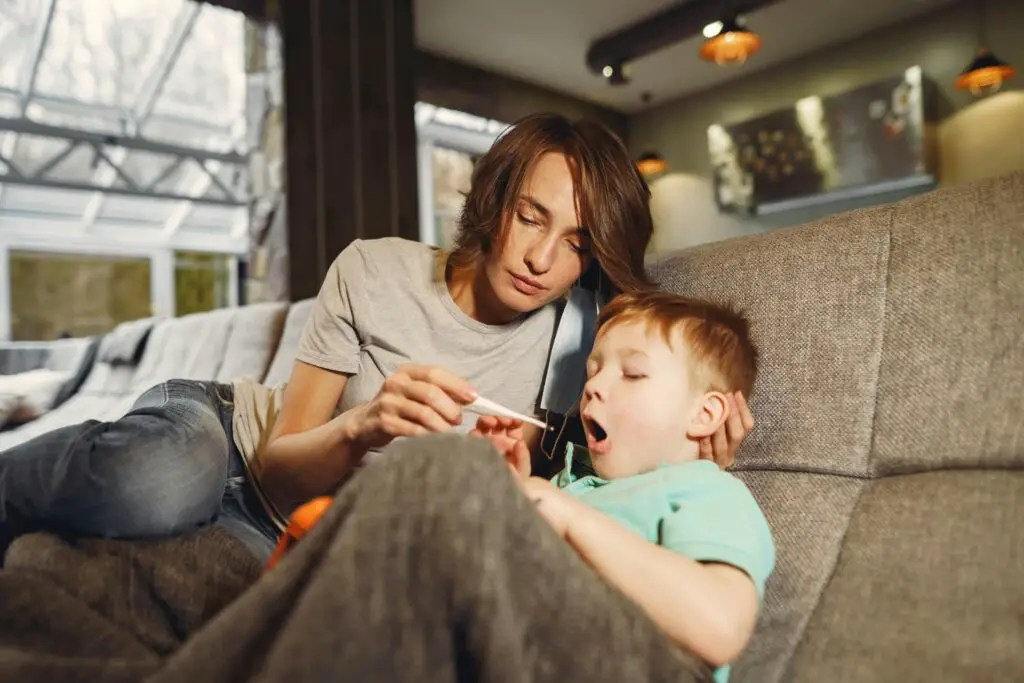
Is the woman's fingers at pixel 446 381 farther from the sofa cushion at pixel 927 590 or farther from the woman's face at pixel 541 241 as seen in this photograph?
the sofa cushion at pixel 927 590

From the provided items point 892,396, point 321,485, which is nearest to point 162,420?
point 321,485

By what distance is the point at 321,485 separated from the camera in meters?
1.19

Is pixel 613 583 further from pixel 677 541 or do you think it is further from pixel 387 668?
pixel 387 668

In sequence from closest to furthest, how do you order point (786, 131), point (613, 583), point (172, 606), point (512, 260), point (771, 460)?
point (613, 583) → point (172, 606) → point (771, 460) → point (512, 260) → point (786, 131)

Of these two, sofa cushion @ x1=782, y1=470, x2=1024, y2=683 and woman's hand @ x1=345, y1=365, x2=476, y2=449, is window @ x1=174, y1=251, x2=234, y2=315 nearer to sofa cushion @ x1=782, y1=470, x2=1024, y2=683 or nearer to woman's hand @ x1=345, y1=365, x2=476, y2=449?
woman's hand @ x1=345, y1=365, x2=476, y2=449

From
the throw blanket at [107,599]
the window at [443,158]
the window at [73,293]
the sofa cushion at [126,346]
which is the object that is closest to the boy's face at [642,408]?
the throw blanket at [107,599]

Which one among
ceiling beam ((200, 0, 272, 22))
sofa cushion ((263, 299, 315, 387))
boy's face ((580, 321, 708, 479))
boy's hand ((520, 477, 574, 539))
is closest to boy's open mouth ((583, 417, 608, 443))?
boy's face ((580, 321, 708, 479))

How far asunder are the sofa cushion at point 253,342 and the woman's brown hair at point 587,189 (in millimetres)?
1790

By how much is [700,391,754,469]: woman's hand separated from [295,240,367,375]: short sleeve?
26.0 inches

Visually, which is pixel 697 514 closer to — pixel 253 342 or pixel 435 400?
pixel 435 400

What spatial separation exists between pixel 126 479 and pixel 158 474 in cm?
4

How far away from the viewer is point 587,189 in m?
1.20

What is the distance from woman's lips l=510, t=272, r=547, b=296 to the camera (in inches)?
47.3

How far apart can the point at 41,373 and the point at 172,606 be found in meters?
3.56
